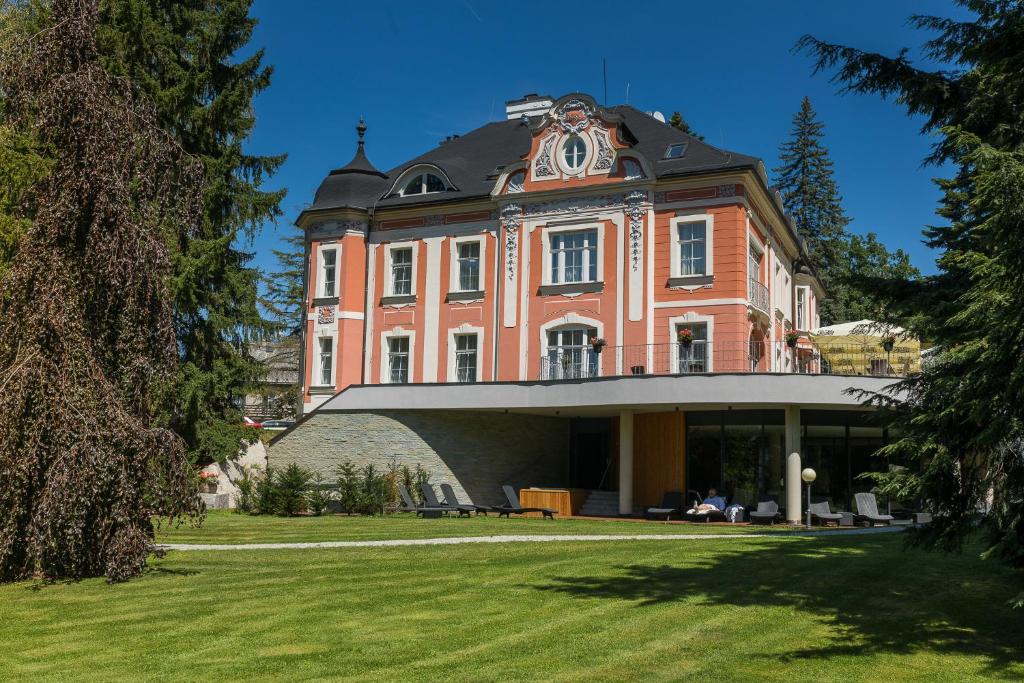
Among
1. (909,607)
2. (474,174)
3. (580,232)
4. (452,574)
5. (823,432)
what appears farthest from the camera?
(474,174)

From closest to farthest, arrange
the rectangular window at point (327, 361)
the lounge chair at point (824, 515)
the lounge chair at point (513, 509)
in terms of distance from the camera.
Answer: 1. the lounge chair at point (824, 515)
2. the lounge chair at point (513, 509)
3. the rectangular window at point (327, 361)

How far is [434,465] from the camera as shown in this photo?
27328mm

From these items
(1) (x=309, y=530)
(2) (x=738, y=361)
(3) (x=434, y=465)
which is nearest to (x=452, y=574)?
(1) (x=309, y=530)

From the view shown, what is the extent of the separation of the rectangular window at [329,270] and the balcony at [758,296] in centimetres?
1362

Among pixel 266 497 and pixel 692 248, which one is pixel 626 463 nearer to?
pixel 692 248

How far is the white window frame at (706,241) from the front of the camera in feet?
92.9

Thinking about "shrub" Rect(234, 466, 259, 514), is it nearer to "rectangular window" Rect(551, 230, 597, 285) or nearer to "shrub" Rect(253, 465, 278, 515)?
"shrub" Rect(253, 465, 278, 515)

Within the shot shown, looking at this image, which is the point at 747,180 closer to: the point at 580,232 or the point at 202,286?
the point at 580,232

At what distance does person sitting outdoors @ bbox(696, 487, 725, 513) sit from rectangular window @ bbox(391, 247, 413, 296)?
12.6 meters

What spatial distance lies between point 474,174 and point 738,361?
37.3ft

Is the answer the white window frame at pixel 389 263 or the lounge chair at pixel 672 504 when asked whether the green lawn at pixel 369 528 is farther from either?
the white window frame at pixel 389 263

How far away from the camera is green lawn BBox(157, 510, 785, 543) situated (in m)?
17.9

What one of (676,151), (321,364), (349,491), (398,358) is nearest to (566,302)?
(676,151)

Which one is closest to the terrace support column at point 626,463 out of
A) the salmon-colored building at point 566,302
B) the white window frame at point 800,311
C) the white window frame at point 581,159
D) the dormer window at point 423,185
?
the salmon-colored building at point 566,302
